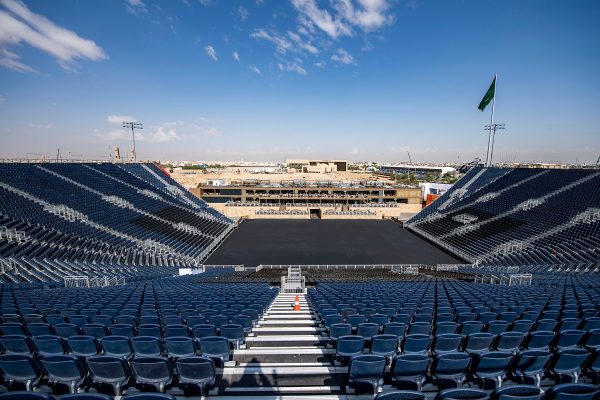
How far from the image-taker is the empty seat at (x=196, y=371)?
4230 millimetres

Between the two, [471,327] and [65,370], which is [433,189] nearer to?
[471,327]

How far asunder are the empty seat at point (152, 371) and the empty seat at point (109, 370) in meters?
0.15

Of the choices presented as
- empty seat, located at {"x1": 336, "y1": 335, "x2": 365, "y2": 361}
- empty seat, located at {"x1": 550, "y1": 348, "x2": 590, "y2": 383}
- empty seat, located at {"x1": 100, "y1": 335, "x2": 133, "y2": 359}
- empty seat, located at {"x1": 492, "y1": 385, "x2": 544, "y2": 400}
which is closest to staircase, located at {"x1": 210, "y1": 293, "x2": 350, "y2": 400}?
empty seat, located at {"x1": 336, "y1": 335, "x2": 365, "y2": 361}

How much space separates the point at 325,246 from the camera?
35.6 m

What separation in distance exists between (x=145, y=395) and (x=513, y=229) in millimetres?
39763

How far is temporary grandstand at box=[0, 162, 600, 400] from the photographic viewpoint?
447 centimetres

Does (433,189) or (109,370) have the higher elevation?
(433,189)

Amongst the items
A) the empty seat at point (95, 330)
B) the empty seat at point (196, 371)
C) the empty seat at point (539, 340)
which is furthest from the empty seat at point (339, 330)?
the empty seat at point (95, 330)

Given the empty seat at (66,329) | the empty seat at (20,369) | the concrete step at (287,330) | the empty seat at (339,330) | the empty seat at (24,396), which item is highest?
the empty seat at (24,396)

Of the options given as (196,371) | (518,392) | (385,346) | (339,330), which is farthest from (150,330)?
(518,392)

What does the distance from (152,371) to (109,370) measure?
596 millimetres

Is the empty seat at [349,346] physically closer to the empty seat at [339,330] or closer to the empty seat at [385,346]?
the empty seat at [385,346]

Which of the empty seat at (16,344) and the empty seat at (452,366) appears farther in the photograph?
the empty seat at (16,344)

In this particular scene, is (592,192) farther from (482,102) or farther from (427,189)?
(427,189)
